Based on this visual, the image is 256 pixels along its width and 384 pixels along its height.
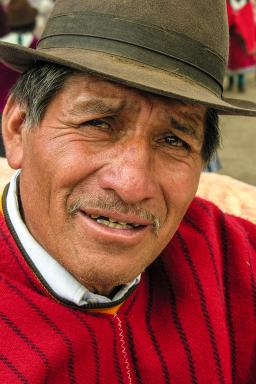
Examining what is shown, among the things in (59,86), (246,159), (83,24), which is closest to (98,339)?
(59,86)

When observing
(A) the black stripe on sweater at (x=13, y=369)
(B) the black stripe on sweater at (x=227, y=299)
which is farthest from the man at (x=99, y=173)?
(B) the black stripe on sweater at (x=227, y=299)

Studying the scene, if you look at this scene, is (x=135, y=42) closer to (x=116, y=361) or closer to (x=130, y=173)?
(x=130, y=173)

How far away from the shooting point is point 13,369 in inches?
48.7

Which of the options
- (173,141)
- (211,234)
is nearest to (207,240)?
(211,234)

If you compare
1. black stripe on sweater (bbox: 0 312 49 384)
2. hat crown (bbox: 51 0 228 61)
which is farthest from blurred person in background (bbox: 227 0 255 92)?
black stripe on sweater (bbox: 0 312 49 384)

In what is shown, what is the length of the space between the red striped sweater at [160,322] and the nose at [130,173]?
0.30m

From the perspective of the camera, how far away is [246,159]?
6.40 m

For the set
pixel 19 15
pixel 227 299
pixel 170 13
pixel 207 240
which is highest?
pixel 19 15

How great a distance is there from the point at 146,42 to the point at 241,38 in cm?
721

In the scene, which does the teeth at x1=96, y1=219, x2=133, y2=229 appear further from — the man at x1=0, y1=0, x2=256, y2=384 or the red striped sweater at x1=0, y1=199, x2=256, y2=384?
the red striped sweater at x1=0, y1=199, x2=256, y2=384

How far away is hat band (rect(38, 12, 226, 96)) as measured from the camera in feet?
4.39

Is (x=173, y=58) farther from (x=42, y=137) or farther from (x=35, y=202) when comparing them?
(x=35, y=202)

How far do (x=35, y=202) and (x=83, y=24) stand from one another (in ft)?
1.47

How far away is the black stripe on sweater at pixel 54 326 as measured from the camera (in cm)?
132
